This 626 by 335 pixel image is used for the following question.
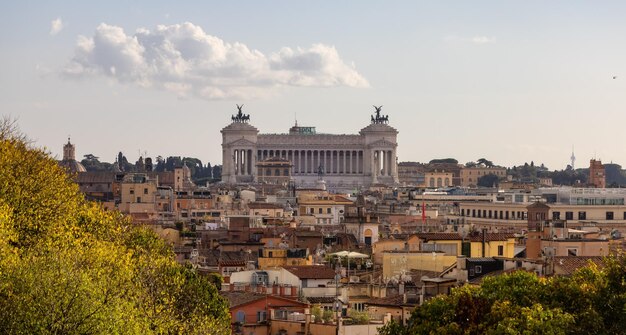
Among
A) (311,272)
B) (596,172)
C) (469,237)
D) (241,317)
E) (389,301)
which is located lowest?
(241,317)

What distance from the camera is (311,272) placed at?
173 ft

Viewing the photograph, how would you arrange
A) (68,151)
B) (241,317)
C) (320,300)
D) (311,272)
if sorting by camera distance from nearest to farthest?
(241,317) → (320,300) → (311,272) → (68,151)

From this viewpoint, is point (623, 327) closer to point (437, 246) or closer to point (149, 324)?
point (149, 324)

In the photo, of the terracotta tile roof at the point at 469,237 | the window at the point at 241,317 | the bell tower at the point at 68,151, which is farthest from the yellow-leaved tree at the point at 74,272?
the bell tower at the point at 68,151

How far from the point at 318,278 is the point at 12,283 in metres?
20.7

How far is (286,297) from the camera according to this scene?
158 ft

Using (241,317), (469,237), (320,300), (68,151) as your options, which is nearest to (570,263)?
(320,300)

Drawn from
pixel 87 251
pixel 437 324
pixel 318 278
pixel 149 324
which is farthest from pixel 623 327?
Answer: pixel 318 278

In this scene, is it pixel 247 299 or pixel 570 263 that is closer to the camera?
pixel 570 263

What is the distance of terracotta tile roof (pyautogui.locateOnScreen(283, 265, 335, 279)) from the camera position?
5241 cm

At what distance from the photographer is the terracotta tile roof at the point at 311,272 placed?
172 ft

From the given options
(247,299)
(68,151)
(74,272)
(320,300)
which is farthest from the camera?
(68,151)

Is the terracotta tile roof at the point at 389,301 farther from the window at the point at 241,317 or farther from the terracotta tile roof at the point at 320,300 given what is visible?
the window at the point at 241,317

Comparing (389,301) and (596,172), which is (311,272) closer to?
(389,301)
